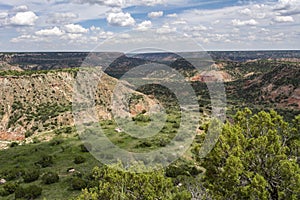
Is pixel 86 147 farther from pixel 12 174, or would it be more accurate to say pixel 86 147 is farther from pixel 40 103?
pixel 40 103

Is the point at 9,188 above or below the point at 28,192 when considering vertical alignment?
below

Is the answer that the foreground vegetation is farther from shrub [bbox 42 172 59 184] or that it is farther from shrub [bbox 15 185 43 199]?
shrub [bbox 42 172 59 184]

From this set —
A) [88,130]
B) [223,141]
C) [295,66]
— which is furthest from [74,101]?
[295,66]

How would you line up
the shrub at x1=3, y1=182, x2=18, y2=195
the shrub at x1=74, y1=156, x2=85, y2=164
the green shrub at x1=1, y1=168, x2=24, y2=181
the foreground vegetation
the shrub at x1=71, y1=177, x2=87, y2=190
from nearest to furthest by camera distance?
1. the foreground vegetation
2. the shrub at x1=71, y1=177, x2=87, y2=190
3. the shrub at x1=3, y1=182, x2=18, y2=195
4. the green shrub at x1=1, y1=168, x2=24, y2=181
5. the shrub at x1=74, y1=156, x2=85, y2=164

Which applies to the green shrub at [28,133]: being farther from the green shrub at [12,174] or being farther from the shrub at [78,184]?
the shrub at [78,184]

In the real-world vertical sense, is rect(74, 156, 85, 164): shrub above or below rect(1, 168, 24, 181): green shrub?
above

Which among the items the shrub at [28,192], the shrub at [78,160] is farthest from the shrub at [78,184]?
the shrub at [78,160]

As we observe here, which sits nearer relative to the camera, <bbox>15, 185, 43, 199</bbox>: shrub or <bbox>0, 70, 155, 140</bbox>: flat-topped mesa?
<bbox>15, 185, 43, 199</bbox>: shrub

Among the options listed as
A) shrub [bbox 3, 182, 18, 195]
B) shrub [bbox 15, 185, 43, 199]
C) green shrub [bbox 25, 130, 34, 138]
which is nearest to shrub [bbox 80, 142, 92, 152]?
shrub [bbox 3, 182, 18, 195]

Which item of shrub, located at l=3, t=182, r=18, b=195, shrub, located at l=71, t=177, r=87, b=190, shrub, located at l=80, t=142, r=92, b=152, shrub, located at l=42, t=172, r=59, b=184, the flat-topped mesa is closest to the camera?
shrub, located at l=71, t=177, r=87, b=190

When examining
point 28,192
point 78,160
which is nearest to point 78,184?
point 28,192
